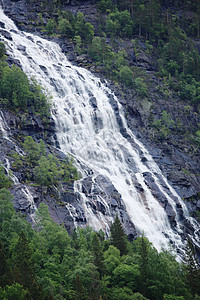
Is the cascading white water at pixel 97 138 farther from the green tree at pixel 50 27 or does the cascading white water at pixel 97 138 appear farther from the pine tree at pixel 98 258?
the pine tree at pixel 98 258

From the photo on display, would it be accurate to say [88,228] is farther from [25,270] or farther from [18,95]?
[18,95]

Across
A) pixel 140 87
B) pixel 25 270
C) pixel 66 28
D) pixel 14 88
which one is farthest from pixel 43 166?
pixel 66 28

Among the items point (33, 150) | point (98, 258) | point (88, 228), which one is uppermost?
point (98, 258)

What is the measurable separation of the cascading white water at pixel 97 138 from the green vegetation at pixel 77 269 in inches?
480

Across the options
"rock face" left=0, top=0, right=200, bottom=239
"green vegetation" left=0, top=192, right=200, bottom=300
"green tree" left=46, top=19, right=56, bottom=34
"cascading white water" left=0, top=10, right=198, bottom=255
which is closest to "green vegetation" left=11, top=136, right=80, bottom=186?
"rock face" left=0, top=0, right=200, bottom=239

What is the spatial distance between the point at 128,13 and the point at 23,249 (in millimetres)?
103148

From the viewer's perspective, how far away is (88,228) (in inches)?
1934

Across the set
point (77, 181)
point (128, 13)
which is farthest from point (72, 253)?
point (128, 13)

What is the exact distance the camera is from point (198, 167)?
8125 centimetres

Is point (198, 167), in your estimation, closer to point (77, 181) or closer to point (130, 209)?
point (130, 209)

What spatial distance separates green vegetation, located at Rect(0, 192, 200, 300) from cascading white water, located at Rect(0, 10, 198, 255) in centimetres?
1220

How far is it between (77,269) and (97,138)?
3978 cm

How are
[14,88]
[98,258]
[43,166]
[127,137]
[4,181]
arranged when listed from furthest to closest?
[127,137] < [14,88] < [43,166] < [4,181] < [98,258]

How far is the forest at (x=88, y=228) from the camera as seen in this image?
36125 millimetres
